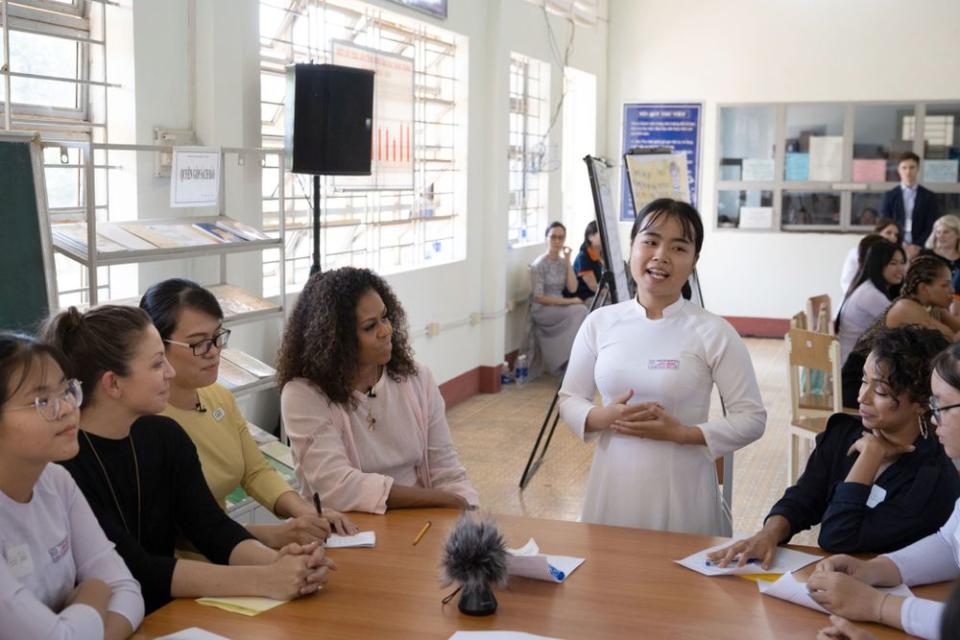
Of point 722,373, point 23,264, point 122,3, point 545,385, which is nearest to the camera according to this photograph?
point 722,373

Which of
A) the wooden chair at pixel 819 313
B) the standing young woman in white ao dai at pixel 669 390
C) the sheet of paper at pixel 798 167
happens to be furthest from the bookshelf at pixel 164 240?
the sheet of paper at pixel 798 167

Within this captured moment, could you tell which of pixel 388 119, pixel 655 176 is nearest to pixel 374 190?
pixel 388 119

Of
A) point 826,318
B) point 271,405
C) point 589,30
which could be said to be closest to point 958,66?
point 589,30

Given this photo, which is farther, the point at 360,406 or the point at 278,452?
the point at 278,452

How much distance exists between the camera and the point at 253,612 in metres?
2.07

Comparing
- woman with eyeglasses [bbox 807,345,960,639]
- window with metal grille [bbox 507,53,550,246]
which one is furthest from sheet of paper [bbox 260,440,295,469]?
window with metal grille [bbox 507,53,550,246]

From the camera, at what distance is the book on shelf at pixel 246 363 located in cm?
438

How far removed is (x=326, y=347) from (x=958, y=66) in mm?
9221

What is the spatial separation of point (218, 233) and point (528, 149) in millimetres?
5070

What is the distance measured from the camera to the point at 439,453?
3.05 meters

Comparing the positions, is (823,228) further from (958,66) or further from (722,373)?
(722,373)

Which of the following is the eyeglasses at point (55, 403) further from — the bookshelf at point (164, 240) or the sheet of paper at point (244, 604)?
the bookshelf at point (164, 240)

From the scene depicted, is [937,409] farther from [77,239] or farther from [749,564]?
[77,239]

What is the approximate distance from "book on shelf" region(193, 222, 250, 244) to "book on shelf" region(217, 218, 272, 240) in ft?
0.05
